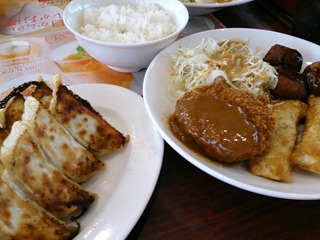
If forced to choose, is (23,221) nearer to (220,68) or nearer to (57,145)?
(57,145)

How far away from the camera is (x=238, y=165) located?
155 centimetres

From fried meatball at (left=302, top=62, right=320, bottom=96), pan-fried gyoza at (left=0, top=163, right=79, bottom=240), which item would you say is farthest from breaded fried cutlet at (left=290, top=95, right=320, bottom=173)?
pan-fried gyoza at (left=0, top=163, right=79, bottom=240)

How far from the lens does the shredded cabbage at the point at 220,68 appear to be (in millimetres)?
1979

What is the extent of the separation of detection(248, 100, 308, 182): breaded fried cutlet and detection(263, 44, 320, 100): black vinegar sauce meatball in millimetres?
63

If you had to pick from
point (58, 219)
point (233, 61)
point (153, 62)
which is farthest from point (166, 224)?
point (233, 61)

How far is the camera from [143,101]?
1.81 meters

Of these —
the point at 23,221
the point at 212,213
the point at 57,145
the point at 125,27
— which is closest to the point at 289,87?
the point at 212,213

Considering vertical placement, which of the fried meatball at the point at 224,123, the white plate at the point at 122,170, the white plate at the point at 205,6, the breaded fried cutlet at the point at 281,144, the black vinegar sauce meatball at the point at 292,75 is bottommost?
the white plate at the point at 122,170

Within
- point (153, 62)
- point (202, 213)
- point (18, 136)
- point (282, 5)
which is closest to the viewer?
point (18, 136)

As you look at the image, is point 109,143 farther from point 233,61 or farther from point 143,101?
point 233,61

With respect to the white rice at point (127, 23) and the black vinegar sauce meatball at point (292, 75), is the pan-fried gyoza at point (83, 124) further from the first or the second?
the black vinegar sauce meatball at point (292, 75)

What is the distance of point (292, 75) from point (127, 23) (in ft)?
4.02

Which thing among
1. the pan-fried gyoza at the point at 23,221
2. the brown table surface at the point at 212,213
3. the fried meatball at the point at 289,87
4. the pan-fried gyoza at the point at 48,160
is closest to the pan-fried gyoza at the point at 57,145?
the pan-fried gyoza at the point at 48,160

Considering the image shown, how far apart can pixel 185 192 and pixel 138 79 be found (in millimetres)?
984
